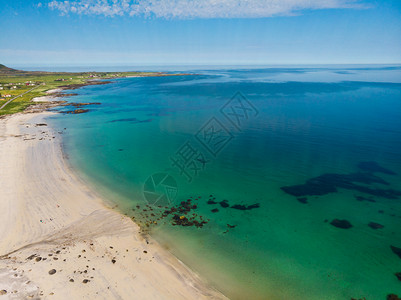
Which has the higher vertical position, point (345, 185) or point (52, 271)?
point (345, 185)

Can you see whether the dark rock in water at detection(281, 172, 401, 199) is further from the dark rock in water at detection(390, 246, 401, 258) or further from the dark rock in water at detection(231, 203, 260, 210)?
the dark rock in water at detection(390, 246, 401, 258)

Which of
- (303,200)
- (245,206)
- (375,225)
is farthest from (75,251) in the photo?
(375,225)

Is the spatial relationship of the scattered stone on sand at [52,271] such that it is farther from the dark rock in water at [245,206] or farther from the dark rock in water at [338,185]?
the dark rock in water at [338,185]

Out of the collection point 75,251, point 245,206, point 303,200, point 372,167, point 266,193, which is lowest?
point 245,206

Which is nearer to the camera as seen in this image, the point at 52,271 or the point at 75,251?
the point at 52,271

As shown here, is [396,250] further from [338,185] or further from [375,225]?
[338,185]

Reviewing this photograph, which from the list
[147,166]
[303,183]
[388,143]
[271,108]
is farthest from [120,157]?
[271,108]

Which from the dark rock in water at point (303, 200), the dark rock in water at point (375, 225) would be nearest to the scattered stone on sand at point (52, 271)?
the dark rock in water at point (303, 200)

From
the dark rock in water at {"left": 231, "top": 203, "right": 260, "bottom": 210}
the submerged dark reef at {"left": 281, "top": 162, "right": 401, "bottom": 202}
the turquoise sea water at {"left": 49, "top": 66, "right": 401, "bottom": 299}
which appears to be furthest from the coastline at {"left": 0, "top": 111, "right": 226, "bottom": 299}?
the submerged dark reef at {"left": 281, "top": 162, "right": 401, "bottom": 202}
